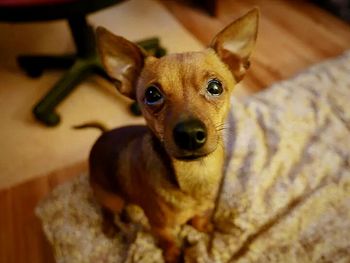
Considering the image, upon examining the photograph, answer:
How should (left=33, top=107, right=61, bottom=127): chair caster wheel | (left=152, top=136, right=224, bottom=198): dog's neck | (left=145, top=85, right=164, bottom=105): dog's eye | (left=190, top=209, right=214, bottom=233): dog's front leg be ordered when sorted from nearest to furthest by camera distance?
(left=145, top=85, right=164, bottom=105): dog's eye → (left=152, top=136, right=224, bottom=198): dog's neck → (left=190, top=209, right=214, bottom=233): dog's front leg → (left=33, top=107, right=61, bottom=127): chair caster wheel

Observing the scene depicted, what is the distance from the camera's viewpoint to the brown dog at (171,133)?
39.8 inches

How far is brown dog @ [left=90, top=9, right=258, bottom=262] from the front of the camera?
1010 mm

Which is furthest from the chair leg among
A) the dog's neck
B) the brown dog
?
the dog's neck

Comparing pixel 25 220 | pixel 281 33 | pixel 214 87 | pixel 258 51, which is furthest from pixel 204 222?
pixel 281 33

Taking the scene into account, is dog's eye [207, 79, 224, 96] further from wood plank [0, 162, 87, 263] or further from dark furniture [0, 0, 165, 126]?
wood plank [0, 162, 87, 263]

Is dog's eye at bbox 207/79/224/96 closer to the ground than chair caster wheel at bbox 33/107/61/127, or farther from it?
farther from it

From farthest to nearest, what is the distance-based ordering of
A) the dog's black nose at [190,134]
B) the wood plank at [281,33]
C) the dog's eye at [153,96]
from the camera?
the wood plank at [281,33], the dog's eye at [153,96], the dog's black nose at [190,134]

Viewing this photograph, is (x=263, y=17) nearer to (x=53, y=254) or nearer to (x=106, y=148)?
(x=106, y=148)

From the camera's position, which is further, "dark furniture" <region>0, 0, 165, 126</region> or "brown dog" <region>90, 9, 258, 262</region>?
"dark furniture" <region>0, 0, 165, 126</region>

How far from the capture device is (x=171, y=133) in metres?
0.97

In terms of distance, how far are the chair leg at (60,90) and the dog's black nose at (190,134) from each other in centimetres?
136

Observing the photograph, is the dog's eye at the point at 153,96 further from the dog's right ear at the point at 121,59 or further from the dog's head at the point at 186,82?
the dog's right ear at the point at 121,59

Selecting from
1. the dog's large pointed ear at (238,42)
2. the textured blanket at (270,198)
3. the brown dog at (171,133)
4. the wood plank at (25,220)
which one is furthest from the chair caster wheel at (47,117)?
the dog's large pointed ear at (238,42)

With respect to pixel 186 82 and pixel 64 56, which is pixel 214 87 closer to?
pixel 186 82
